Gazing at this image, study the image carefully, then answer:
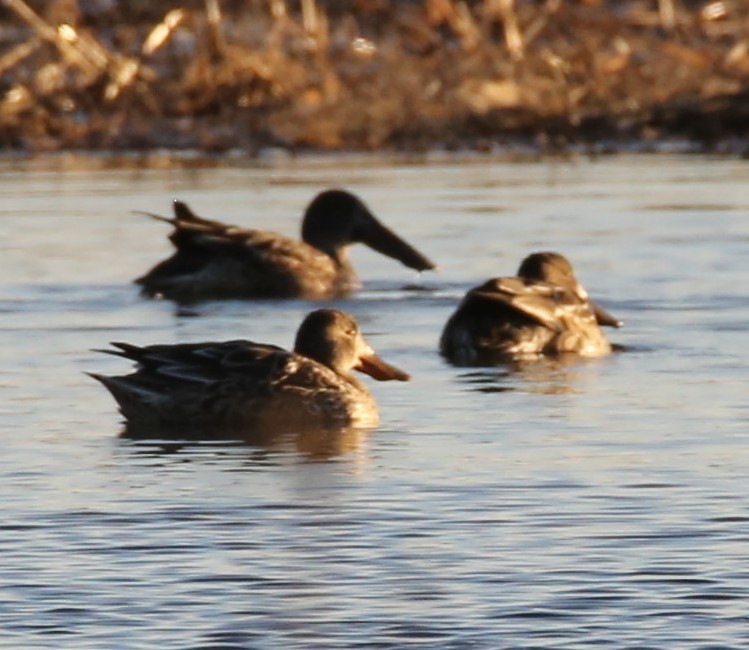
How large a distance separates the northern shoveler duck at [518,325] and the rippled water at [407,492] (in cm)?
28

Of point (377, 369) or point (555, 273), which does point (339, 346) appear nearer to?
point (377, 369)

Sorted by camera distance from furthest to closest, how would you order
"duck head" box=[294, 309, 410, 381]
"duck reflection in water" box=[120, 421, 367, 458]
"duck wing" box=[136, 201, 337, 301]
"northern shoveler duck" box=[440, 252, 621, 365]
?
"duck wing" box=[136, 201, 337, 301], "northern shoveler duck" box=[440, 252, 621, 365], "duck head" box=[294, 309, 410, 381], "duck reflection in water" box=[120, 421, 367, 458]

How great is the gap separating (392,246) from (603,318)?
3857mm

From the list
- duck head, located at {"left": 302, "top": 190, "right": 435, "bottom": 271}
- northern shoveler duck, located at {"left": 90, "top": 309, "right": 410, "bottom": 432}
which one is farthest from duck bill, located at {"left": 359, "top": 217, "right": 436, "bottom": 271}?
northern shoveler duck, located at {"left": 90, "top": 309, "right": 410, "bottom": 432}

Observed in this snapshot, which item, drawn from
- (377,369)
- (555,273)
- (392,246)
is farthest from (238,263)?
(377,369)

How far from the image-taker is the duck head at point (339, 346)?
40.5ft

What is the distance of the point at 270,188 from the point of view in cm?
2442

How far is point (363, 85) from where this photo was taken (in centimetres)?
3048

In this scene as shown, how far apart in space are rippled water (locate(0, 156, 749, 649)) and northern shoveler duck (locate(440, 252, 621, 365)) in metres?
0.28

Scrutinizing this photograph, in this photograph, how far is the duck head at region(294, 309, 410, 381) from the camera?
486 inches

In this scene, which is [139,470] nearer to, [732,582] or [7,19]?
[732,582]

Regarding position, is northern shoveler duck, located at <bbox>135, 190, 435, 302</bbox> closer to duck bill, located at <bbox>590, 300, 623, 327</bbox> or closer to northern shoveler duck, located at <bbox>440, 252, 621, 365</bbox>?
duck bill, located at <bbox>590, 300, 623, 327</bbox>

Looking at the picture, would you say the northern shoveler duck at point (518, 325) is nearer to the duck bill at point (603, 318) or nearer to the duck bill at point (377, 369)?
the duck bill at point (603, 318)

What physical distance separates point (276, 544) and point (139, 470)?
1622 millimetres
